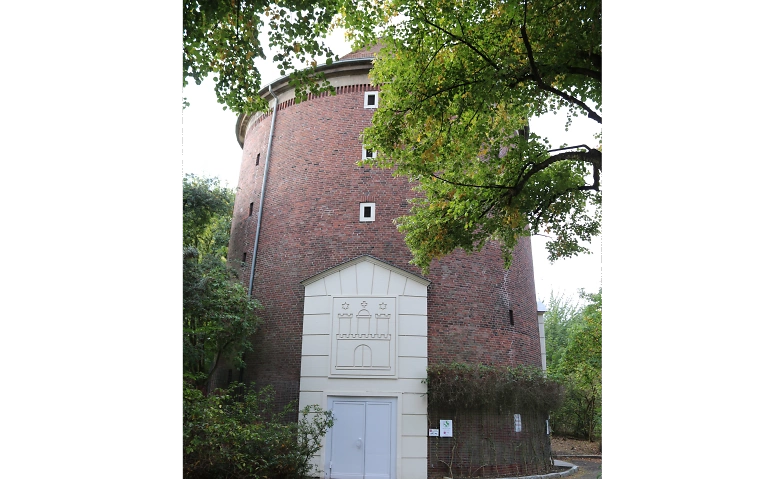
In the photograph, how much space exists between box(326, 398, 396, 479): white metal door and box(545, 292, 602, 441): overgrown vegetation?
15.5 ft

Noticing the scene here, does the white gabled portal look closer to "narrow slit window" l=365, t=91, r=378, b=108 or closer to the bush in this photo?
the bush

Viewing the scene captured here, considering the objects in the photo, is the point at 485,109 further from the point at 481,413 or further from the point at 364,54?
the point at 364,54

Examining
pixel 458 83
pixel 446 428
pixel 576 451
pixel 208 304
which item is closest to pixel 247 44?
pixel 458 83

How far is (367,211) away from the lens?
51.4 feet

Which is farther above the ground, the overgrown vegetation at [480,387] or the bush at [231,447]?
the overgrown vegetation at [480,387]

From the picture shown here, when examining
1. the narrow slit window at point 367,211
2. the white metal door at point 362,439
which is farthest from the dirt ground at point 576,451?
the narrow slit window at point 367,211

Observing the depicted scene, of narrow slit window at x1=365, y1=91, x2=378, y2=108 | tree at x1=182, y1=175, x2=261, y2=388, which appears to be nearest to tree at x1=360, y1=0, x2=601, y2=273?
tree at x1=182, y1=175, x2=261, y2=388

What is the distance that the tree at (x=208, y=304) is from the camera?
13.3 meters

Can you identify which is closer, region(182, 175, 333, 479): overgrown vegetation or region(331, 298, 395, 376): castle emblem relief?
region(182, 175, 333, 479): overgrown vegetation

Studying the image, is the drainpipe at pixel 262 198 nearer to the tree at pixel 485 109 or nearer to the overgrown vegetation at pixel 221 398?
the overgrown vegetation at pixel 221 398

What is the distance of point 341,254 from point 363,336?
2.48 meters

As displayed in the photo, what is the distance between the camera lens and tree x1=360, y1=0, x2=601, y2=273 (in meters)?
7.20

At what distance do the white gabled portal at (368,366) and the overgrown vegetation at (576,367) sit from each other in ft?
13.5
